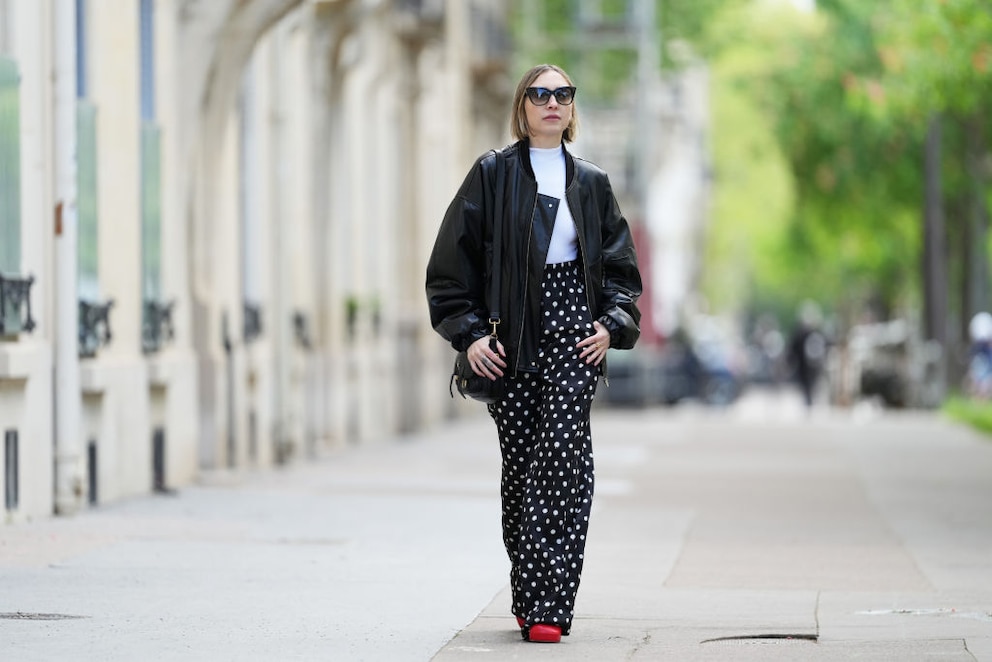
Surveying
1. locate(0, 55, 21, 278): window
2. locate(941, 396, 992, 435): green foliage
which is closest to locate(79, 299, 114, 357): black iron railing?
locate(0, 55, 21, 278): window

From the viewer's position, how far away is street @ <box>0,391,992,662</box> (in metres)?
8.20

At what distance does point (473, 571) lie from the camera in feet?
35.4

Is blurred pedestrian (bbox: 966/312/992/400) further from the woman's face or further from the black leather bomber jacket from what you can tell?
the woman's face

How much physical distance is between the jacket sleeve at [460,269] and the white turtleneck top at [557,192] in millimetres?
204

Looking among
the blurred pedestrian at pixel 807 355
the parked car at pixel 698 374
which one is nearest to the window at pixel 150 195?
the blurred pedestrian at pixel 807 355

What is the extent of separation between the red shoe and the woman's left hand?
0.89 m

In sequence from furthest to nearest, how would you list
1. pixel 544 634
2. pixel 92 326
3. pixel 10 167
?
pixel 92 326 → pixel 10 167 → pixel 544 634

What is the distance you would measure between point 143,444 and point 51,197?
2.34m

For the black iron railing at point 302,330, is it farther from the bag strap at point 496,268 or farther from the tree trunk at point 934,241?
the tree trunk at point 934,241

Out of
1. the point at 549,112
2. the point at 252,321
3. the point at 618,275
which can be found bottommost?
the point at 252,321

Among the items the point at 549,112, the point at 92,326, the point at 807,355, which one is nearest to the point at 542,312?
the point at 549,112

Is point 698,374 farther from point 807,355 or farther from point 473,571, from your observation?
point 473,571

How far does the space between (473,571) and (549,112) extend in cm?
310

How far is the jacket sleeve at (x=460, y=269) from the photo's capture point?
8242mm
